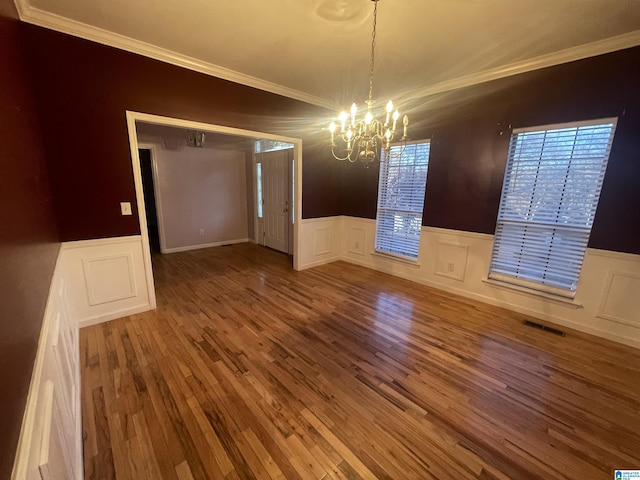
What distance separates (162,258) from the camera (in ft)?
16.2

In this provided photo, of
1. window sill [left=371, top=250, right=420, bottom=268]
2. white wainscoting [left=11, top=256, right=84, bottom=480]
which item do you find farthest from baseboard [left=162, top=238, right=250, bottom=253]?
white wainscoting [left=11, top=256, right=84, bottom=480]

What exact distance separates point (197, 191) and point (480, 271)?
17.9ft

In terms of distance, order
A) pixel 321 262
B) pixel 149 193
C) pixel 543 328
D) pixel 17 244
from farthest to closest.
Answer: pixel 149 193
pixel 321 262
pixel 543 328
pixel 17 244

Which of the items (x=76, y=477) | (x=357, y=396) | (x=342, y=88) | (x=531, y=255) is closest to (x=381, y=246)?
(x=531, y=255)

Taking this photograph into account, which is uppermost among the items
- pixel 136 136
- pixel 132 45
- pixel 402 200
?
pixel 132 45

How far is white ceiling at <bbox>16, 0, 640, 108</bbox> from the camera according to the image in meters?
1.98

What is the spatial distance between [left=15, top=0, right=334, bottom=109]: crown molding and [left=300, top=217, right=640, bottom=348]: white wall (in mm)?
2138

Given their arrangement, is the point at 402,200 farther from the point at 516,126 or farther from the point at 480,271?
the point at 516,126

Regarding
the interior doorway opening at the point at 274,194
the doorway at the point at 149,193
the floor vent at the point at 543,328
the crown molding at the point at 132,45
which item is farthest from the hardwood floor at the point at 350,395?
the doorway at the point at 149,193

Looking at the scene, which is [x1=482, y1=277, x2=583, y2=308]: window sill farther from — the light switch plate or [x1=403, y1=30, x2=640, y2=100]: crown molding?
the light switch plate

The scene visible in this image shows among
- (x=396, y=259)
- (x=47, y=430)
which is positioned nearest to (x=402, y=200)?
(x=396, y=259)

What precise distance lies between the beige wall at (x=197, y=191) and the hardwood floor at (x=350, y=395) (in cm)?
273

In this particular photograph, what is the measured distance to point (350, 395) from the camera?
6.07 ft

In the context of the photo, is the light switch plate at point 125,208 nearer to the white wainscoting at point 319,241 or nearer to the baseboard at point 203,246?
the white wainscoting at point 319,241
